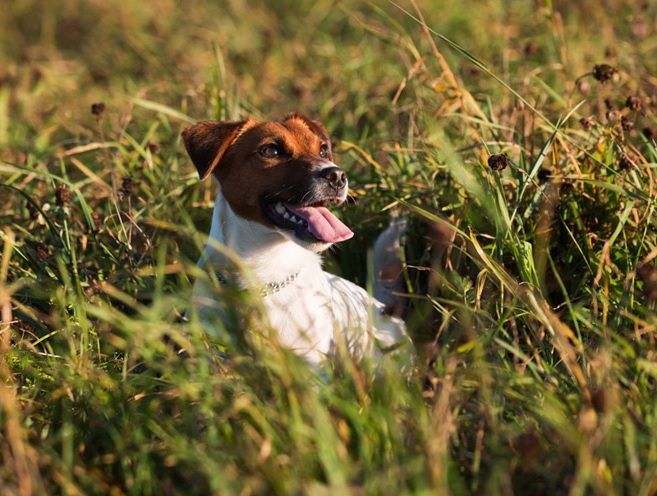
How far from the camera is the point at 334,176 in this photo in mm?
3857

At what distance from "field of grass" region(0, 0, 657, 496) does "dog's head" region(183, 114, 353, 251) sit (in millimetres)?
403

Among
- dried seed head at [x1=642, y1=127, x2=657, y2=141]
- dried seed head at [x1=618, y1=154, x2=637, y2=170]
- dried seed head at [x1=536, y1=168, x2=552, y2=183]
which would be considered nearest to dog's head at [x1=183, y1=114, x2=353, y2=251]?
dried seed head at [x1=536, y1=168, x2=552, y2=183]

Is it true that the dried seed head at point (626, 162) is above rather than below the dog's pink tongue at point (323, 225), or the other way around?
above

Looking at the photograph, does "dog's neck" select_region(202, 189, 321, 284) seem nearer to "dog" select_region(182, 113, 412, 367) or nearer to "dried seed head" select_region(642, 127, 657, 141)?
"dog" select_region(182, 113, 412, 367)

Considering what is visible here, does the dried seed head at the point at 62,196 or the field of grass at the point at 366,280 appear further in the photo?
the dried seed head at the point at 62,196

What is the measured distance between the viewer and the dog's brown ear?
401cm

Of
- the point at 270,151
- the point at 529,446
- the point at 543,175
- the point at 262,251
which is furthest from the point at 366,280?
the point at 529,446

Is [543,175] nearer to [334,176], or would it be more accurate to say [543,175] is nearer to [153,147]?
[334,176]

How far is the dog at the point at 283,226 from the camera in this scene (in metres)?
3.75

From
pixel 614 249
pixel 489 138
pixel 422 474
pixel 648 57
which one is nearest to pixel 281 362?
pixel 422 474

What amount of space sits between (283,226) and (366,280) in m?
0.97

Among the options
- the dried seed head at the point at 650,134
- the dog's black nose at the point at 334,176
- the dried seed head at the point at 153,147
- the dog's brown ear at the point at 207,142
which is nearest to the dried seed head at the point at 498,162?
the dog's black nose at the point at 334,176

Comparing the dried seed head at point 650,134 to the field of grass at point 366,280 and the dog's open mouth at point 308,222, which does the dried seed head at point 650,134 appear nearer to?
the field of grass at point 366,280

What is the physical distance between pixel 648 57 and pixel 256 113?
296cm
